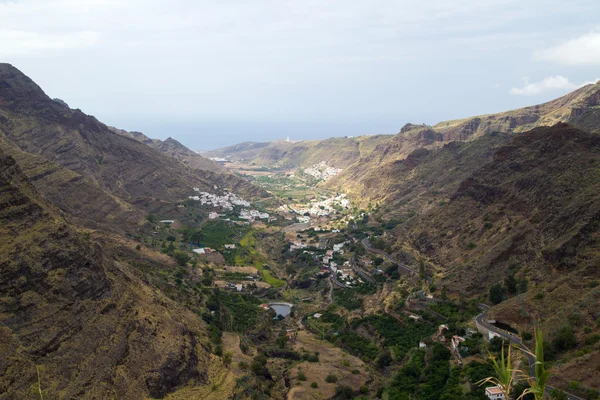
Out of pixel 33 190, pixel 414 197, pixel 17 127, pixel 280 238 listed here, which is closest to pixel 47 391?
pixel 33 190

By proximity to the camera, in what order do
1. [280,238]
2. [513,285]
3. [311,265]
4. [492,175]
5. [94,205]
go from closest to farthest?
1. [513,285]
2. [492,175]
3. [94,205]
4. [311,265]
5. [280,238]

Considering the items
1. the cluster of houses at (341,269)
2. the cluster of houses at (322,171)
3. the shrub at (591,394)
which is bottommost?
the cluster of houses at (341,269)

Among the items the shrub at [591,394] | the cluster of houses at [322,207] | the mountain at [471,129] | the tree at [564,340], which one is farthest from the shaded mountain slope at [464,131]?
the shrub at [591,394]

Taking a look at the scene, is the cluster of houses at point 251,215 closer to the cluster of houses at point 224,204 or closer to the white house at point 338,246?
the cluster of houses at point 224,204

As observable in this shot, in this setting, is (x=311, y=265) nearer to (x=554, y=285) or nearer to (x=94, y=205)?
(x=94, y=205)

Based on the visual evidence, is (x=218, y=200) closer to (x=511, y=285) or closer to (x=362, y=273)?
(x=362, y=273)

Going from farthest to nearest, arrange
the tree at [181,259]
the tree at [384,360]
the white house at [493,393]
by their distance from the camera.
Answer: the tree at [181,259]
the tree at [384,360]
the white house at [493,393]

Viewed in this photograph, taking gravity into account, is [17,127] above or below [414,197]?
above
